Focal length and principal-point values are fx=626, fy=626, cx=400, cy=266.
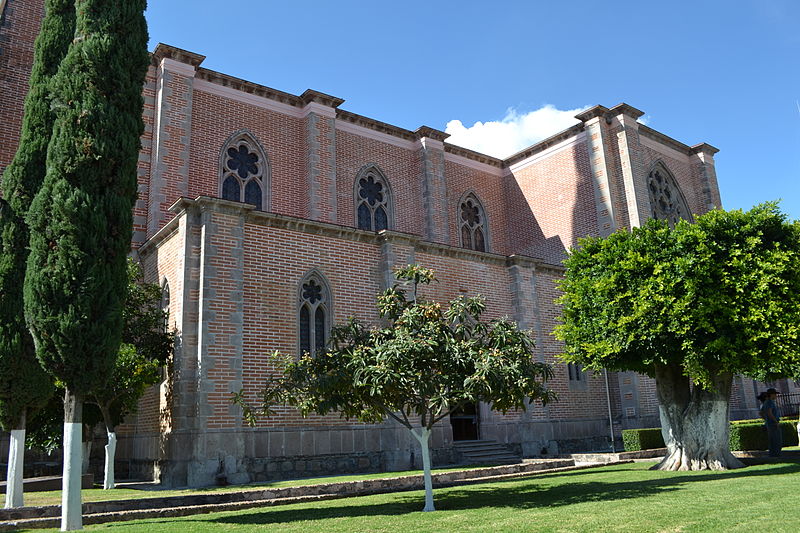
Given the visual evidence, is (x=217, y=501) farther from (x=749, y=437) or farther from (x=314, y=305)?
(x=749, y=437)

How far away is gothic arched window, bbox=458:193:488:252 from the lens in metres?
28.7

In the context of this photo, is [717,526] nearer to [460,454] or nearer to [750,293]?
[750,293]

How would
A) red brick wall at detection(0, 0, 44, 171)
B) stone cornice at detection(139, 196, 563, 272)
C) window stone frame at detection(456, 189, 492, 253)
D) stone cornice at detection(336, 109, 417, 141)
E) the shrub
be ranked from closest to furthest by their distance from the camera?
1. stone cornice at detection(139, 196, 563, 272)
2. red brick wall at detection(0, 0, 44, 171)
3. the shrub
4. stone cornice at detection(336, 109, 417, 141)
5. window stone frame at detection(456, 189, 492, 253)

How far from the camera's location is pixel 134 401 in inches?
561

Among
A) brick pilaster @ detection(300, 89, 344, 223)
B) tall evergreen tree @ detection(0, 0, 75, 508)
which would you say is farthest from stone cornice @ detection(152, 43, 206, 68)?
tall evergreen tree @ detection(0, 0, 75, 508)

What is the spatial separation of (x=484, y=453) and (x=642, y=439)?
4.85m

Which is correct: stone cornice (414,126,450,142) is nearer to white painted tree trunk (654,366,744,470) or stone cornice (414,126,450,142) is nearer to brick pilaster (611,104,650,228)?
brick pilaster (611,104,650,228)

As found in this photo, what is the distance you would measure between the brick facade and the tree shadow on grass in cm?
406

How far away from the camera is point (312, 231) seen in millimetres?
16828

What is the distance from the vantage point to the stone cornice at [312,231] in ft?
49.3

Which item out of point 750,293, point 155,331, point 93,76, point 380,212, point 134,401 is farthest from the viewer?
point 380,212

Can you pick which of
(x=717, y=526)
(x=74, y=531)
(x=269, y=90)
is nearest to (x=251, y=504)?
(x=74, y=531)

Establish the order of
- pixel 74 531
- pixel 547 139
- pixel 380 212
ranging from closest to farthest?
pixel 74 531
pixel 380 212
pixel 547 139

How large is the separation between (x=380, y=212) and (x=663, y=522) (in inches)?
769
